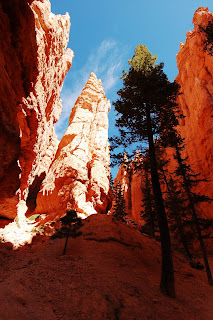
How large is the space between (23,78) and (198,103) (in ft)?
96.6

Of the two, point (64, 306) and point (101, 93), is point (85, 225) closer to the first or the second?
point (64, 306)

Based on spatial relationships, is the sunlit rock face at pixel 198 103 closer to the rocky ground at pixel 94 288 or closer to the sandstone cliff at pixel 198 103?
the sandstone cliff at pixel 198 103

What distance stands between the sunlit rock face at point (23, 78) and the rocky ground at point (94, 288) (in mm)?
4526

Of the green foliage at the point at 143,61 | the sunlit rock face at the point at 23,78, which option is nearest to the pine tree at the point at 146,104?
the green foliage at the point at 143,61

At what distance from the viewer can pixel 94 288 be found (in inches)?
254

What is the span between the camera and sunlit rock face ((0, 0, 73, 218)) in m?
6.86

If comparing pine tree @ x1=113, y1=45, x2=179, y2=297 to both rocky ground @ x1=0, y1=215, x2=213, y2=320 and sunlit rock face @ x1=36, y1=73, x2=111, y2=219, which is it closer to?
rocky ground @ x1=0, y1=215, x2=213, y2=320

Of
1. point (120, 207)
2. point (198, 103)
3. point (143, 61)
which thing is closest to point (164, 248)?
point (143, 61)

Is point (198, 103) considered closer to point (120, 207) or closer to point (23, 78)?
point (120, 207)

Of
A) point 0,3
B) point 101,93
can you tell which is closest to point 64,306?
point 0,3

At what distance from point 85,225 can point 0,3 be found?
17.2 m

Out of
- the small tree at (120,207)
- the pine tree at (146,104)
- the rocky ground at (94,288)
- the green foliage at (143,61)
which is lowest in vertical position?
the rocky ground at (94,288)

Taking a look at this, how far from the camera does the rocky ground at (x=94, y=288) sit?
480 cm

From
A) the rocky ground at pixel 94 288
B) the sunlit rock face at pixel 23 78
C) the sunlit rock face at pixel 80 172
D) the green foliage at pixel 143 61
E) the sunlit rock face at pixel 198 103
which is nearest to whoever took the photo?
the rocky ground at pixel 94 288
